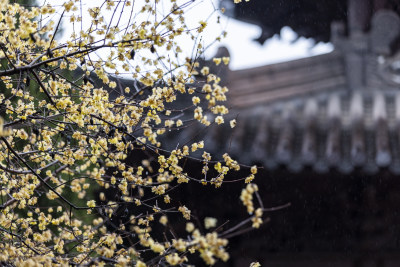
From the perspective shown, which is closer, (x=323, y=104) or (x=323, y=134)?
(x=323, y=134)

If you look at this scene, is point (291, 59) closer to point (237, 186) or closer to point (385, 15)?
point (385, 15)

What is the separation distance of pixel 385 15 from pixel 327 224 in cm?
198

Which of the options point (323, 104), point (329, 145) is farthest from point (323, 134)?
point (323, 104)

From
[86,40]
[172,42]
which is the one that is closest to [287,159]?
[172,42]

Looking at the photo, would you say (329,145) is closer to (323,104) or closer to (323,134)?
(323,134)

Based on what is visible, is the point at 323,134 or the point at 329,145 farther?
the point at 323,134

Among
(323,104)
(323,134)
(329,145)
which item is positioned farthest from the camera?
(323,104)

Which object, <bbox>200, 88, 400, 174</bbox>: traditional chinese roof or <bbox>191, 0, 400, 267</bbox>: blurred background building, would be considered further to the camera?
<bbox>191, 0, 400, 267</bbox>: blurred background building

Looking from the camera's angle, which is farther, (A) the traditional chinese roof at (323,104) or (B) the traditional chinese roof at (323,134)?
(A) the traditional chinese roof at (323,104)

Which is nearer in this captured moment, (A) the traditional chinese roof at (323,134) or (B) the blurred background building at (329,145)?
(A) the traditional chinese roof at (323,134)

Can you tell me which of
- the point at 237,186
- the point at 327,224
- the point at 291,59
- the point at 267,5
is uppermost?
the point at 267,5

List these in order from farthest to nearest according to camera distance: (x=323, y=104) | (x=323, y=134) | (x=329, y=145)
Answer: (x=323, y=104)
(x=323, y=134)
(x=329, y=145)

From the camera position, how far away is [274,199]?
5.12 meters

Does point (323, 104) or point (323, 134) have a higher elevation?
point (323, 104)
